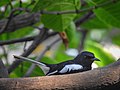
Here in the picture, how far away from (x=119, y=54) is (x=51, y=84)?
14.6 ft

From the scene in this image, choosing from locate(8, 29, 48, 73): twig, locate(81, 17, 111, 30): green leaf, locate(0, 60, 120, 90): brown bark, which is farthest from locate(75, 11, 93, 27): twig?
locate(0, 60, 120, 90): brown bark

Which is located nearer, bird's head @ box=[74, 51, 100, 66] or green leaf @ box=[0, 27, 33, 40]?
bird's head @ box=[74, 51, 100, 66]

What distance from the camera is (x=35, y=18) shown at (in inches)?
140

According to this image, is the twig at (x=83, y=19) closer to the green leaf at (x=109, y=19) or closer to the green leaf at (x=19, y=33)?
the green leaf at (x=109, y=19)

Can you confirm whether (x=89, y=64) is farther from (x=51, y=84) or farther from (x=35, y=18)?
(x=51, y=84)

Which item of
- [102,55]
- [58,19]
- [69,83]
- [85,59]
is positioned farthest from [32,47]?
[69,83]

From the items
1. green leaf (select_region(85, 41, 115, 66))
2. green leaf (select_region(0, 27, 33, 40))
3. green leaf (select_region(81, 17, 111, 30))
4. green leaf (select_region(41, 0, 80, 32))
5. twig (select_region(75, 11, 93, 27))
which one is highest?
green leaf (select_region(41, 0, 80, 32))

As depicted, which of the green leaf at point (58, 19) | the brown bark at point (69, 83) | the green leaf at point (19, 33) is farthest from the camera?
the green leaf at point (19, 33)

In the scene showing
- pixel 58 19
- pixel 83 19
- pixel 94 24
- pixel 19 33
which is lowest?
pixel 19 33

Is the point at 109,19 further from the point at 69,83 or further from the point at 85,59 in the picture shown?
the point at 69,83

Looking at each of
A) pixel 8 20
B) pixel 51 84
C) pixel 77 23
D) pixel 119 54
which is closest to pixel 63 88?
pixel 51 84

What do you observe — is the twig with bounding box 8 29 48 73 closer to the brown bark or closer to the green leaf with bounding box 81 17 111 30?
the green leaf with bounding box 81 17 111 30

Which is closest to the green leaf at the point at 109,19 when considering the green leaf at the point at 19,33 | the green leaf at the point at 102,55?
the green leaf at the point at 102,55

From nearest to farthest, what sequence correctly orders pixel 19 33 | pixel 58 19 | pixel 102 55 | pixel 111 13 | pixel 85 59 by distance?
pixel 58 19 < pixel 111 13 < pixel 85 59 < pixel 19 33 < pixel 102 55
